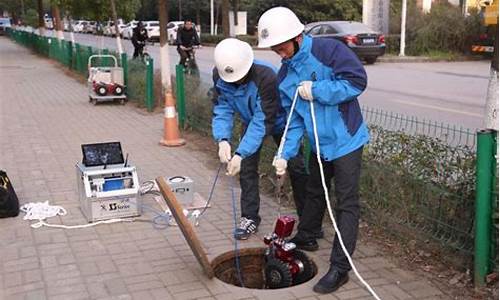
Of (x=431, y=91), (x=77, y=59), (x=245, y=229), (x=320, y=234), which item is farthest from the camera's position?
(x=77, y=59)

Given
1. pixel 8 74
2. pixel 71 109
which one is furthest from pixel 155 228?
pixel 8 74

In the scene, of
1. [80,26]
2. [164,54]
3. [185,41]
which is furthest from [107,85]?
[80,26]

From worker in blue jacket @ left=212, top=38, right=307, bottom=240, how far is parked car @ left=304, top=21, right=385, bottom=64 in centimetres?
1669

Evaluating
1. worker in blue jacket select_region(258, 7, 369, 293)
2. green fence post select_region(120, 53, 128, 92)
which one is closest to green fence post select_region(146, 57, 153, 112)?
green fence post select_region(120, 53, 128, 92)

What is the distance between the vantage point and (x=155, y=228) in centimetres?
511

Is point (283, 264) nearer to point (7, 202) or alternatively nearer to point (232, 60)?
point (232, 60)

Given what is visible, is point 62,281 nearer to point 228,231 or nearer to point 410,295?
point 228,231

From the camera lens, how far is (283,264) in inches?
161

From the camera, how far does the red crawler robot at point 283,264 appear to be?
13.4ft

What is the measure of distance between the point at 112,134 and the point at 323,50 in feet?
20.6

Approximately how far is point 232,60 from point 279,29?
2.14 ft

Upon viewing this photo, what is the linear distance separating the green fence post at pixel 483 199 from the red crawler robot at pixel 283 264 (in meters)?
1.10

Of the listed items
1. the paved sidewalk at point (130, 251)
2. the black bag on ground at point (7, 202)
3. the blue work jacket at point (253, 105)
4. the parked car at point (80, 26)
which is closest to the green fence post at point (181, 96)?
the paved sidewalk at point (130, 251)

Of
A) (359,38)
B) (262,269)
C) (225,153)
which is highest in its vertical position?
(359,38)
